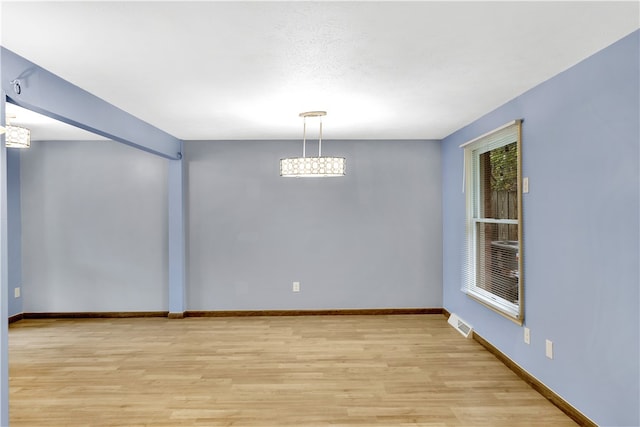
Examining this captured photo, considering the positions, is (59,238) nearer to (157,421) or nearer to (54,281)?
(54,281)

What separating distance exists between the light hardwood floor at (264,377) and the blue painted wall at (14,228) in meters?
0.49

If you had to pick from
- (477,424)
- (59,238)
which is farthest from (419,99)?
(59,238)

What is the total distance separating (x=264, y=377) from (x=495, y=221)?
2594 mm

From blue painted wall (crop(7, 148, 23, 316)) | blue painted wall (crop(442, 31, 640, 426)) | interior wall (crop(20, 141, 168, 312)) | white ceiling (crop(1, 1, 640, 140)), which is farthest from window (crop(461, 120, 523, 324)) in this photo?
blue painted wall (crop(7, 148, 23, 316))

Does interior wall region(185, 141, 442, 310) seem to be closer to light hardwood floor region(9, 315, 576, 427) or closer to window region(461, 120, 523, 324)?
light hardwood floor region(9, 315, 576, 427)

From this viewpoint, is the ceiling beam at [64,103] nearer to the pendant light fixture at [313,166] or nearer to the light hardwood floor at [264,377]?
the pendant light fixture at [313,166]

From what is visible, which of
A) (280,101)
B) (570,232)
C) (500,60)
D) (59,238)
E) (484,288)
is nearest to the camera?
(500,60)

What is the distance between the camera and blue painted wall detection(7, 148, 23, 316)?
4961 mm

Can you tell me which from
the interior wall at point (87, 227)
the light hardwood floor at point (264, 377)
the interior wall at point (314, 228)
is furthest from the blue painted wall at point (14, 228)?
the interior wall at point (314, 228)

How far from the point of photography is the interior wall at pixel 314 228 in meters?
5.12

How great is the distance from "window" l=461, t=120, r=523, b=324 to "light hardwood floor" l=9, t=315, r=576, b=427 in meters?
0.59

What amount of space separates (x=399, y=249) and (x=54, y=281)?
461 cm

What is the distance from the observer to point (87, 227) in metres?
5.12

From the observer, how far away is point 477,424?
8.16 feet
